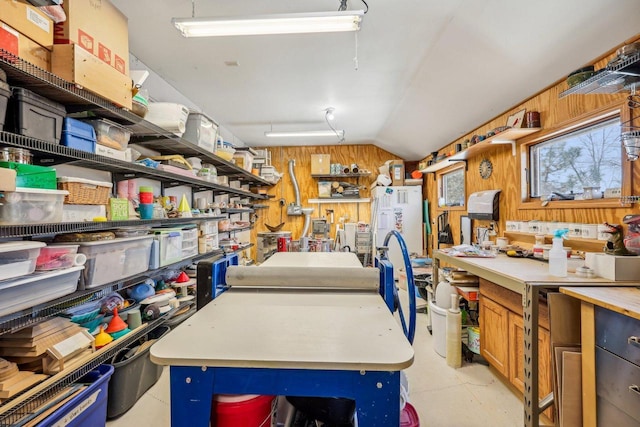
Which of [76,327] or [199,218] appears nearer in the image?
[76,327]

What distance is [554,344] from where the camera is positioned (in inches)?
60.5

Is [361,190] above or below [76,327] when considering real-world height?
above

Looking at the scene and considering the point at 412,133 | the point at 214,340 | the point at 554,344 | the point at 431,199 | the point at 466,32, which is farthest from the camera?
the point at 431,199

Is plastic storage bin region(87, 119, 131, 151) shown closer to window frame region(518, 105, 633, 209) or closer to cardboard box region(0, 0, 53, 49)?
cardboard box region(0, 0, 53, 49)

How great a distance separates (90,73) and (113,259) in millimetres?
1082

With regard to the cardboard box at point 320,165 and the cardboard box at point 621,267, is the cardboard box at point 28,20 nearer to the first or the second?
the cardboard box at point 621,267

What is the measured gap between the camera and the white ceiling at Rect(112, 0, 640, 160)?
1.96 metres

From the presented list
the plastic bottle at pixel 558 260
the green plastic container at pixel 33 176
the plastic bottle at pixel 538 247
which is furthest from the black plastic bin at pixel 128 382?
the plastic bottle at pixel 538 247

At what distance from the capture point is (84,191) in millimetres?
1616

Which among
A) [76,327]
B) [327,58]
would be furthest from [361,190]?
[76,327]

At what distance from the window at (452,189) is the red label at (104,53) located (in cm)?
429

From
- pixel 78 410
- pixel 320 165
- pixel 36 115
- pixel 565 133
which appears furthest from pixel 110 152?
pixel 320 165

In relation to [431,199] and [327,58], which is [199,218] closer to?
[327,58]

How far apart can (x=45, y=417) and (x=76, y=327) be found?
437 millimetres
